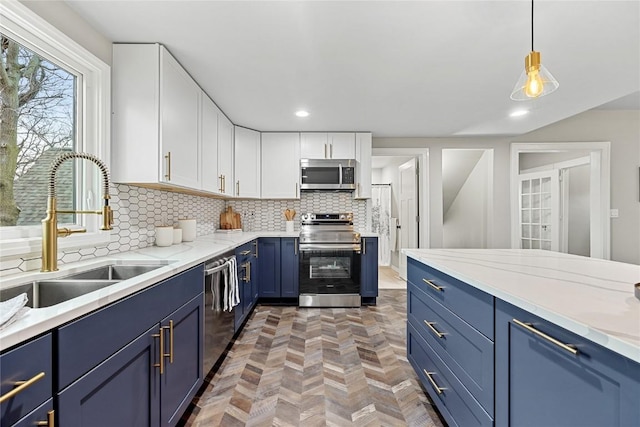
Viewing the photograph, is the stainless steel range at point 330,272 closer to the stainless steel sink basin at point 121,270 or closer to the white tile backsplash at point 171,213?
the white tile backsplash at point 171,213

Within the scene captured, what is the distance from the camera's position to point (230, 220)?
12.4ft

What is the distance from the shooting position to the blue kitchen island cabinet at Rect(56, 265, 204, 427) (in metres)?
0.82

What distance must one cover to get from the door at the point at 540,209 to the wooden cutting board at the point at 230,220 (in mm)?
4302

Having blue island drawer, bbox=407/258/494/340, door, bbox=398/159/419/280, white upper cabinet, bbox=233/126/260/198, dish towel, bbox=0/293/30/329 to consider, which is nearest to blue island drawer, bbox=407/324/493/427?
blue island drawer, bbox=407/258/494/340

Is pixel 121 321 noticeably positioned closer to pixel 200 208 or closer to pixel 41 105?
pixel 41 105

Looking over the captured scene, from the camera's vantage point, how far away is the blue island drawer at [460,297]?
114 cm

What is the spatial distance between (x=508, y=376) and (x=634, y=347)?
534 millimetres

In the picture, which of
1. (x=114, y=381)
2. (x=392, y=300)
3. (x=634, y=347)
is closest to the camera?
(x=634, y=347)

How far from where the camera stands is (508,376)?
1.02 metres

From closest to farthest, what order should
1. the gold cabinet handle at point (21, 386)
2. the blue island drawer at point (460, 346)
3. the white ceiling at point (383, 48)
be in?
the gold cabinet handle at point (21, 386), the blue island drawer at point (460, 346), the white ceiling at point (383, 48)

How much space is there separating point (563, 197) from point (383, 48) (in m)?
4.65

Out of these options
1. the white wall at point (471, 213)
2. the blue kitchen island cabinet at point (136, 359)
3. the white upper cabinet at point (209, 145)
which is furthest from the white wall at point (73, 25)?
the white wall at point (471, 213)

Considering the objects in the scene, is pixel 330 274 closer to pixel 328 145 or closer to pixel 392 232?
pixel 328 145

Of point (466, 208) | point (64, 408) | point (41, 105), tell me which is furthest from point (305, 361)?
point (466, 208)
